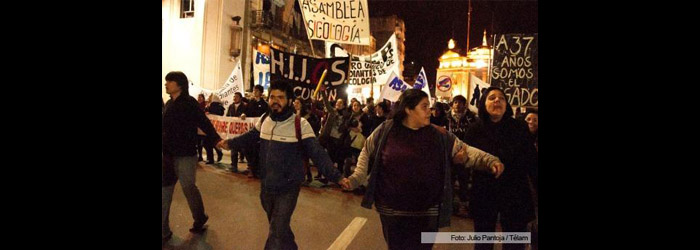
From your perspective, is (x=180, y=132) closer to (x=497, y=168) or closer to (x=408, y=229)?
(x=408, y=229)

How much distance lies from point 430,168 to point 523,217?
0.93m

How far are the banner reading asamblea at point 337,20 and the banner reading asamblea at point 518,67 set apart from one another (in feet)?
8.17

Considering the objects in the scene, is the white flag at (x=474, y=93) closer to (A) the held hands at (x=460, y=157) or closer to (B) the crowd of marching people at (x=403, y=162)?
(B) the crowd of marching people at (x=403, y=162)

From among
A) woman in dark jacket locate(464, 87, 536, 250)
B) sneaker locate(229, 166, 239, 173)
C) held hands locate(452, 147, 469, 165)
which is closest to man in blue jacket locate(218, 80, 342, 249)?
held hands locate(452, 147, 469, 165)

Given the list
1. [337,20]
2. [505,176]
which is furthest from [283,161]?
[337,20]

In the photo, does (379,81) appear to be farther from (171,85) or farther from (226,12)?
(171,85)

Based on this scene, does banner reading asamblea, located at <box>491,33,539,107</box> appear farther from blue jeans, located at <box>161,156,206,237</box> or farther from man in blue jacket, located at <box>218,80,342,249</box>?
blue jeans, located at <box>161,156,206,237</box>

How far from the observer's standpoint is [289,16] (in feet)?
75.4

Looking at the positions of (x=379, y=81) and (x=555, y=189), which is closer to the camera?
(x=555, y=189)

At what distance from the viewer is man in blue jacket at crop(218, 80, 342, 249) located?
356cm

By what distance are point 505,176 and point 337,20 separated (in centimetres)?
456

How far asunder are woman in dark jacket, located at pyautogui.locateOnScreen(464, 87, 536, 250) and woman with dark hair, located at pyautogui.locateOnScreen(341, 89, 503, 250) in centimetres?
23

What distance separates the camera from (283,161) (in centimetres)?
359
